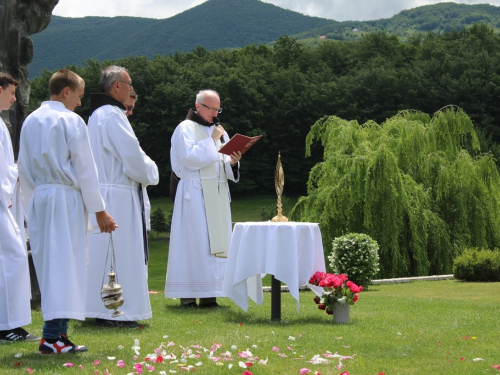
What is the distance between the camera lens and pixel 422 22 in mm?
154500

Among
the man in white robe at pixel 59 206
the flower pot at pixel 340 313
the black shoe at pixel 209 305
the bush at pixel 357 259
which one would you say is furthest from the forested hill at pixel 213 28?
the man in white robe at pixel 59 206

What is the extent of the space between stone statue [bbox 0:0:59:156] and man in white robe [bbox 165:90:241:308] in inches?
76.3

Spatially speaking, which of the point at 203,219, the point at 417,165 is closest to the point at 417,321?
the point at 203,219

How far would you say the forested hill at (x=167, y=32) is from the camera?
445 ft

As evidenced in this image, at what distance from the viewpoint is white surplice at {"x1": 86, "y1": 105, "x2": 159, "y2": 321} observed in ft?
22.5

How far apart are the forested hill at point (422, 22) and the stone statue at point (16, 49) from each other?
138m

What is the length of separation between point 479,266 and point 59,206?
10166mm

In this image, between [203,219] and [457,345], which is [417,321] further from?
[203,219]

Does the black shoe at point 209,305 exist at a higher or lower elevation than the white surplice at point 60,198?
lower

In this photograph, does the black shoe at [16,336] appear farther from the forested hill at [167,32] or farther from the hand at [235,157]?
the forested hill at [167,32]

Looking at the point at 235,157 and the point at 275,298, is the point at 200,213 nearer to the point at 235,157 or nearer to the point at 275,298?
the point at 235,157

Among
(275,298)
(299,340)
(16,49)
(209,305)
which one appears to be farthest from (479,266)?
(16,49)

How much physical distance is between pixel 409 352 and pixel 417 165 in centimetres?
1300

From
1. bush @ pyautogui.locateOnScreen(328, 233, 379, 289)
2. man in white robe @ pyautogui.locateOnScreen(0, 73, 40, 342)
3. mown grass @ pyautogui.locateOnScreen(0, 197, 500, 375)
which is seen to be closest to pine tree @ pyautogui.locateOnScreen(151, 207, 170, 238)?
bush @ pyautogui.locateOnScreen(328, 233, 379, 289)
